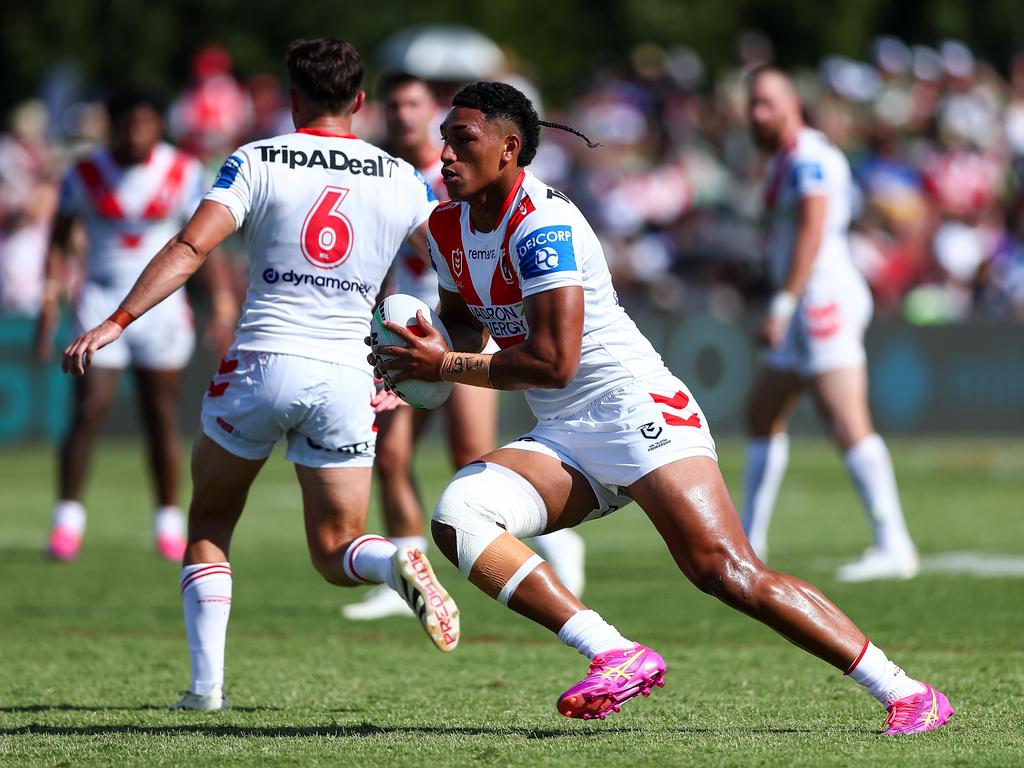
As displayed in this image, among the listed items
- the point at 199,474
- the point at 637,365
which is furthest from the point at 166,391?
the point at 637,365

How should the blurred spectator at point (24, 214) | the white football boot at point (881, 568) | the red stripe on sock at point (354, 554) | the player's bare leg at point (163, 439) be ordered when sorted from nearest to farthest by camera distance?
the red stripe on sock at point (354, 554) < the white football boot at point (881, 568) < the player's bare leg at point (163, 439) < the blurred spectator at point (24, 214)

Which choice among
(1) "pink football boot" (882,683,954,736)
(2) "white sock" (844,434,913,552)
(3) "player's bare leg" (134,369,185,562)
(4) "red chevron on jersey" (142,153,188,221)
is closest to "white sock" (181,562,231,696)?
(1) "pink football boot" (882,683,954,736)

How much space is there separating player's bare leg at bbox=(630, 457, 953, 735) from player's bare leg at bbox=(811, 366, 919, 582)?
4472mm

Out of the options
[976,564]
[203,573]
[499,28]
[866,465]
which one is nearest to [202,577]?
[203,573]

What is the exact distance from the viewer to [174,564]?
10.9 meters

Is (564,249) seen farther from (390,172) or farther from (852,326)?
(852,326)

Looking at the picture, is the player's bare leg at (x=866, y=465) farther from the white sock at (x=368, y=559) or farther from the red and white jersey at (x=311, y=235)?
the white sock at (x=368, y=559)

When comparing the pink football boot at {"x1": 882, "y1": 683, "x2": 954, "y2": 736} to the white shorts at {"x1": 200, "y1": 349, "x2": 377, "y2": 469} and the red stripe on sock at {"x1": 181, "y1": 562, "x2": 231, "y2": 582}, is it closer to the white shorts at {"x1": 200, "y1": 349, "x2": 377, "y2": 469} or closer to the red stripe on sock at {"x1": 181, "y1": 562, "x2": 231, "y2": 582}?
the white shorts at {"x1": 200, "y1": 349, "x2": 377, "y2": 469}

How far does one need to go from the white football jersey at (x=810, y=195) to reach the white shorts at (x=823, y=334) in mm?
95

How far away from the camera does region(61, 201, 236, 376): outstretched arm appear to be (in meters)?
5.65

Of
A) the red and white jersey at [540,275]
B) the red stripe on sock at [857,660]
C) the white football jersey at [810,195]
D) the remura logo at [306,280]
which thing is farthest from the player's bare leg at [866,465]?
the red stripe on sock at [857,660]

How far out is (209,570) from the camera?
634 cm

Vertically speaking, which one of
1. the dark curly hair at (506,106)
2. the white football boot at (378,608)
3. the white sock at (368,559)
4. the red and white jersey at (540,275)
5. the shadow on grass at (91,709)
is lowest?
the white football boot at (378,608)

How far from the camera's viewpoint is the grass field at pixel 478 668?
17.8 ft
